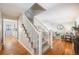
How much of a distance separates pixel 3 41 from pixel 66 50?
0.93m

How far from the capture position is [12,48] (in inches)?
95.0

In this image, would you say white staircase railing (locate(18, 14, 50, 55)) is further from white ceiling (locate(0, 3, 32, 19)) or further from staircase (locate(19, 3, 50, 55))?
white ceiling (locate(0, 3, 32, 19))

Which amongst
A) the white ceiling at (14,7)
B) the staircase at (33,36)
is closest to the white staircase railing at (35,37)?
the staircase at (33,36)

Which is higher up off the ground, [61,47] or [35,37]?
[35,37]

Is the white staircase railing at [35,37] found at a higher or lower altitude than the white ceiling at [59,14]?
lower

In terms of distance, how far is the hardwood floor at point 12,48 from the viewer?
239cm

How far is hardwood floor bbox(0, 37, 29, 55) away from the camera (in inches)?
94.1

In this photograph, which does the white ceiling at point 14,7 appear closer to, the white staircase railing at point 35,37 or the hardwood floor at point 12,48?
the white staircase railing at point 35,37

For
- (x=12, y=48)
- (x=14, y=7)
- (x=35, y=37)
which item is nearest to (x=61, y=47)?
(x=35, y=37)

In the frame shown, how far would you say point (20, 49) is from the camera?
240cm

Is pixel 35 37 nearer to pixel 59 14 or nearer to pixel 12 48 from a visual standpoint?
pixel 12 48

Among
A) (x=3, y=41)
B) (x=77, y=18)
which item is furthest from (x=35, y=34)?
(x=77, y=18)

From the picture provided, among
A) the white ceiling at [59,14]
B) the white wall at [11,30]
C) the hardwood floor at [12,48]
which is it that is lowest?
the hardwood floor at [12,48]
